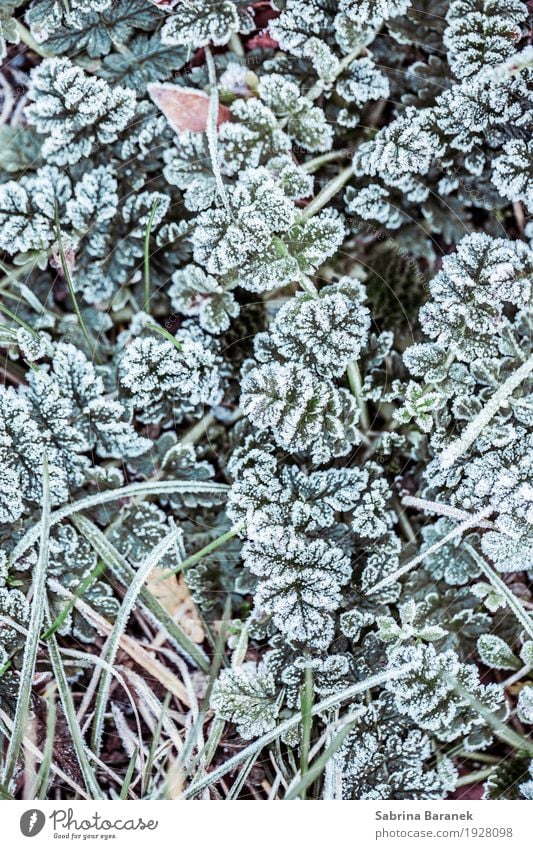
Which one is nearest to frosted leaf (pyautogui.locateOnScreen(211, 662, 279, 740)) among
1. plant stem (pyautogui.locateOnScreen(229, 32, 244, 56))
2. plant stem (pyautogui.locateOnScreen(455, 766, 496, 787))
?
plant stem (pyautogui.locateOnScreen(455, 766, 496, 787))

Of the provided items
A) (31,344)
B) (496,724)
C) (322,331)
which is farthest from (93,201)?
(496,724)

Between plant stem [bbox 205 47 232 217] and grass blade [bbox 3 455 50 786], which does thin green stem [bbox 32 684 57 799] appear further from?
plant stem [bbox 205 47 232 217]

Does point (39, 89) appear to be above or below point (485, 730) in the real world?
above

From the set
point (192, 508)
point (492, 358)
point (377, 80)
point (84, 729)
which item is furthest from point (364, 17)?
point (84, 729)

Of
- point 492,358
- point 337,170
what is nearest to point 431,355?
point 492,358

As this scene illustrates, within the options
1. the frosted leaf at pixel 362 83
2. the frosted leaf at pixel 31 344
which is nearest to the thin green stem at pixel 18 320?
the frosted leaf at pixel 31 344

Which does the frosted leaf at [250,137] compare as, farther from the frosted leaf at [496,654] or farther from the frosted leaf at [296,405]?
the frosted leaf at [496,654]

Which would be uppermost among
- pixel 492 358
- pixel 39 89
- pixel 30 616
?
pixel 39 89

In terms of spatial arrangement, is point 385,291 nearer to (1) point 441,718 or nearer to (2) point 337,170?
(2) point 337,170
